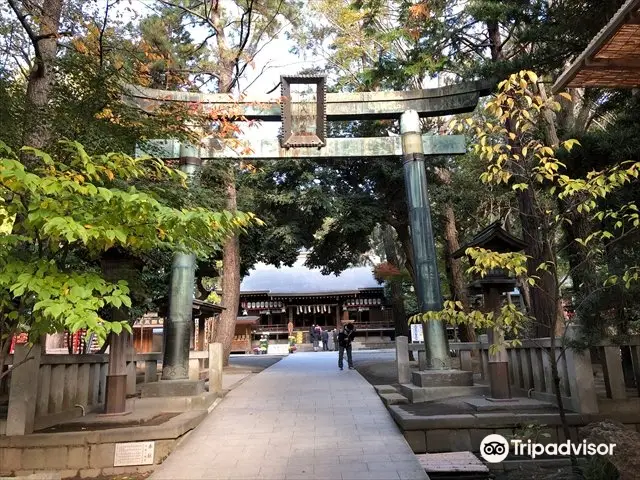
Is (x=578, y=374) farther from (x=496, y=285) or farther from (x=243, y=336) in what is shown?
(x=243, y=336)

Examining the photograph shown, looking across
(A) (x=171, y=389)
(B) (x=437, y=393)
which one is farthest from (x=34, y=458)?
(B) (x=437, y=393)

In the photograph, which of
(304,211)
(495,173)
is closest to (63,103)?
(495,173)

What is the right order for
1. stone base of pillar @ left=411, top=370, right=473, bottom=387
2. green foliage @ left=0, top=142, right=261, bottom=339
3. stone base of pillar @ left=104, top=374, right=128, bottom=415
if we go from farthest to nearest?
stone base of pillar @ left=411, top=370, right=473, bottom=387 → stone base of pillar @ left=104, top=374, right=128, bottom=415 → green foliage @ left=0, top=142, right=261, bottom=339

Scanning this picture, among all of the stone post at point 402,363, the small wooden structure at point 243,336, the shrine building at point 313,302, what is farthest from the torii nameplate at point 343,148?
the shrine building at point 313,302

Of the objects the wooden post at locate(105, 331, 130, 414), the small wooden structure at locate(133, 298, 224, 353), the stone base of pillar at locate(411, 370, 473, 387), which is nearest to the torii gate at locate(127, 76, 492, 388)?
the stone base of pillar at locate(411, 370, 473, 387)

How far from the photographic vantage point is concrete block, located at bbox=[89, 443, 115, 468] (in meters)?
5.38

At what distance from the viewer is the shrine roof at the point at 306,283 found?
35281 millimetres

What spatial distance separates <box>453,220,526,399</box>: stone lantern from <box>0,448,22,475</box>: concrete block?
20.3 ft

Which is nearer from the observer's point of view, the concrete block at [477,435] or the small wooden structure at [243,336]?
the concrete block at [477,435]

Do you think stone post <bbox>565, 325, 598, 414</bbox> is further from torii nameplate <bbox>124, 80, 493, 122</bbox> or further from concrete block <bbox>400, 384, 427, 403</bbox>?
torii nameplate <bbox>124, 80, 493, 122</bbox>

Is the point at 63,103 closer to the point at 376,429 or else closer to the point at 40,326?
the point at 40,326

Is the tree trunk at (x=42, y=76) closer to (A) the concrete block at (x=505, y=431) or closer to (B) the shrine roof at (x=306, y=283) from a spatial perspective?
(A) the concrete block at (x=505, y=431)

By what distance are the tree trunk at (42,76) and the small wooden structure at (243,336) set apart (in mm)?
26632

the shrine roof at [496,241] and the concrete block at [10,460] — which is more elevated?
the shrine roof at [496,241]
